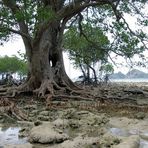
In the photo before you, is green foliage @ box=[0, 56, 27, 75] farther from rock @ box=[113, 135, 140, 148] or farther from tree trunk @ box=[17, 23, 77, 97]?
rock @ box=[113, 135, 140, 148]

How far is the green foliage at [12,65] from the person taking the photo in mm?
50156

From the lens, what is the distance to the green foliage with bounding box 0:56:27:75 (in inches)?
1975

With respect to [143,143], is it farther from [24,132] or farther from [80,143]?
[24,132]

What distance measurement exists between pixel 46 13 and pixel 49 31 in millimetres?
3965

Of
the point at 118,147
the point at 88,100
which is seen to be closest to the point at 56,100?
the point at 88,100

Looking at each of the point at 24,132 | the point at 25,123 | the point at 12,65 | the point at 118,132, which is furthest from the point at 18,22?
the point at 12,65

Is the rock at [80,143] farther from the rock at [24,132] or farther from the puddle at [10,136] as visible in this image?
the rock at [24,132]

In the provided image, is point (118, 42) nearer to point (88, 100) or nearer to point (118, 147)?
point (88, 100)

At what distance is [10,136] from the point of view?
6.70m

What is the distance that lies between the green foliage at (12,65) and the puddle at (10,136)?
141ft

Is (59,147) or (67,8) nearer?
(59,147)

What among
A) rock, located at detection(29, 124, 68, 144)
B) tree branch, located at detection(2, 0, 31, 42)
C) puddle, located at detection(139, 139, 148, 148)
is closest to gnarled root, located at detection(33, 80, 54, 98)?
tree branch, located at detection(2, 0, 31, 42)

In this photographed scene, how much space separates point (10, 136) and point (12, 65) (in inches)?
1779

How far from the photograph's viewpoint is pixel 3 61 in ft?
167
